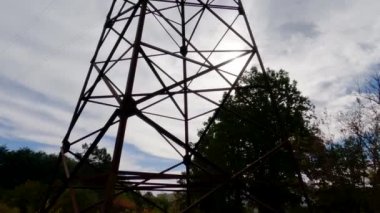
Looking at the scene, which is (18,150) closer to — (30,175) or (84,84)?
(30,175)

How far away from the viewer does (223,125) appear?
30359 millimetres

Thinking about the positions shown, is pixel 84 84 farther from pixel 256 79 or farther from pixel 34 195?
pixel 34 195

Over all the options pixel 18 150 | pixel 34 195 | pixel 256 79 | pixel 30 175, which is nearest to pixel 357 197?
pixel 256 79

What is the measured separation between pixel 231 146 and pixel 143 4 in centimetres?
2418

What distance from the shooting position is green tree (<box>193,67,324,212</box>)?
27375 mm

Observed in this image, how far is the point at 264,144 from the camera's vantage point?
2817 centimetres

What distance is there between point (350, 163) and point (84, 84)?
2266 cm

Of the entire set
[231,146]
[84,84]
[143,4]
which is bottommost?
[84,84]

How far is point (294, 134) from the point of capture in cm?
2886

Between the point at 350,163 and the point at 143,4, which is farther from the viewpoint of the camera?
the point at 350,163

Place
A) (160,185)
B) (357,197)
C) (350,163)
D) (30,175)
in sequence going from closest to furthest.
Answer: (160,185), (357,197), (350,163), (30,175)

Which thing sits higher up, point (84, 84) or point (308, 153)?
point (308, 153)

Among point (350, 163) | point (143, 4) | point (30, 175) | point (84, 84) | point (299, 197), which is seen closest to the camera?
point (143, 4)

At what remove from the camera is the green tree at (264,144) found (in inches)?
1078
